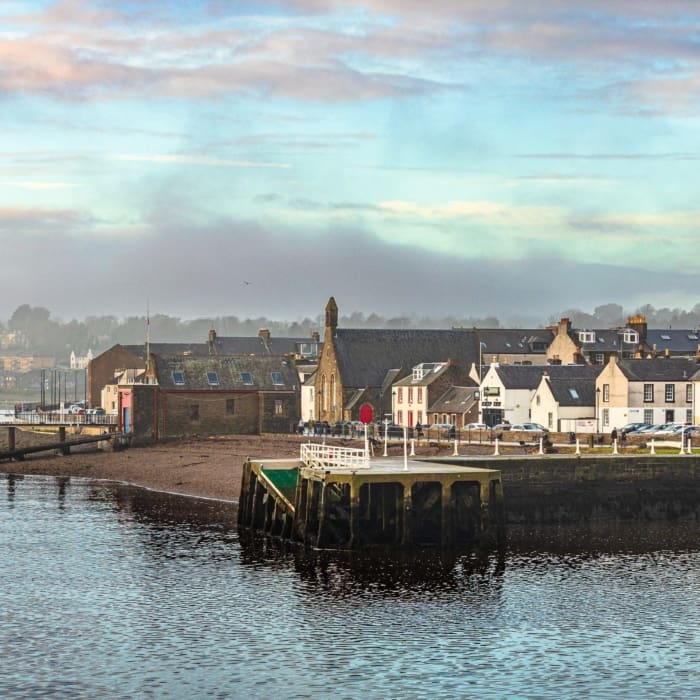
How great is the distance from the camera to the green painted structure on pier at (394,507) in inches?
2194

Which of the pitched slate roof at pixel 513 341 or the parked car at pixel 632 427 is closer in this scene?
the parked car at pixel 632 427

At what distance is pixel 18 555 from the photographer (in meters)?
57.2

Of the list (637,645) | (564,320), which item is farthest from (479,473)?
(564,320)

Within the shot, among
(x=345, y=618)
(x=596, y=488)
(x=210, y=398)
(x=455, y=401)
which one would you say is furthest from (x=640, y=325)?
(x=345, y=618)

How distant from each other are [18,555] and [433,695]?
27571 millimetres

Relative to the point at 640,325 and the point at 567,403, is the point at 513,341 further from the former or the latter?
the point at 567,403

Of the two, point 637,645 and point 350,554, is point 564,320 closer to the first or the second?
point 350,554

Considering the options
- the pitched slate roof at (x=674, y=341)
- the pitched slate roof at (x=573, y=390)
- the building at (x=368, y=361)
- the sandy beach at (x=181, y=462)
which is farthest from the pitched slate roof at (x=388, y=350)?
the pitched slate roof at (x=573, y=390)

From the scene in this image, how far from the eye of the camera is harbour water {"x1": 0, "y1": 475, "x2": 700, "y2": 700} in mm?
36500

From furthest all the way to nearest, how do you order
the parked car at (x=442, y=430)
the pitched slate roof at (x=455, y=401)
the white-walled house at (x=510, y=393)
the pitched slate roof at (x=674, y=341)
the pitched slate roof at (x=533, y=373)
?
the pitched slate roof at (x=674, y=341)
the pitched slate roof at (x=455, y=401)
the white-walled house at (x=510, y=393)
the pitched slate roof at (x=533, y=373)
the parked car at (x=442, y=430)

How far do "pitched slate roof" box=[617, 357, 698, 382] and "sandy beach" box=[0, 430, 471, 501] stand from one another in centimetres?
1836

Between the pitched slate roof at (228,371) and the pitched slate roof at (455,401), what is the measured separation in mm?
13209

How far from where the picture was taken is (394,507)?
56.9 meters

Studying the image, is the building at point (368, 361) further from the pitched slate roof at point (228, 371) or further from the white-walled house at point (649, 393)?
the white-walled house at point (649, 393)
